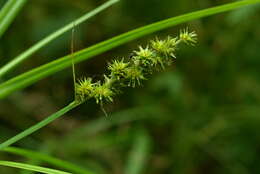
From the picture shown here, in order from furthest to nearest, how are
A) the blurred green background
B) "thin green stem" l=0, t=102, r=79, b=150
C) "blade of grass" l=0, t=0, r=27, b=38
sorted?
the blurred green background → "blade of grass" l=0, t=0, r=27, b=38 → "thin green stem" l=0, t=102, r=79, b=150

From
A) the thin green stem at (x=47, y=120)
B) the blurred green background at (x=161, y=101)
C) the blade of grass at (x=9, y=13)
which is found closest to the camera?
Answer: the thin green stem at (x=47, y=120)

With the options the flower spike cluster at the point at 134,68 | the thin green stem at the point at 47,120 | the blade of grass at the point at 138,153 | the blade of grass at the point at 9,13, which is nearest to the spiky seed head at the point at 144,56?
the flower spike cluster at the point at 134,68

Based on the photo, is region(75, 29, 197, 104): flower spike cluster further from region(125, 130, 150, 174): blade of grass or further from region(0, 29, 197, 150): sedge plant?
region(125, 130, 150, 174): blade of grass

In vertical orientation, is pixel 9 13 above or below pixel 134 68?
above

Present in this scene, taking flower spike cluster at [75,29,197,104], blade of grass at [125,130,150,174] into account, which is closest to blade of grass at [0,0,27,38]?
flower spike cluster at [75,29,197,104]

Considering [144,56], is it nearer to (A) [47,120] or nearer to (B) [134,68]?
(B) [134,68]

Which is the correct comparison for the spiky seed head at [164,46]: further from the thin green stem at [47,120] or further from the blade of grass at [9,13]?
the blade of grass at [9,13]

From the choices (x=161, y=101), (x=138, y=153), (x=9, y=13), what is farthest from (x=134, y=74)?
(x=161, y=101)
